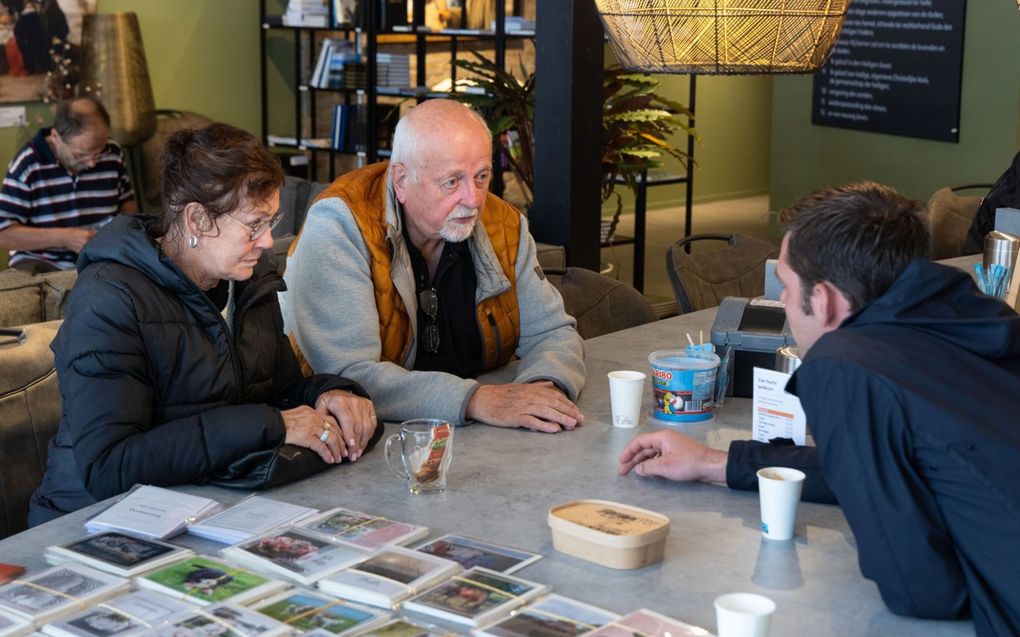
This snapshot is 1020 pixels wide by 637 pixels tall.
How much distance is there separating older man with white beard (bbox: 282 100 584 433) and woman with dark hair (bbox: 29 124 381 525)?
22 cm

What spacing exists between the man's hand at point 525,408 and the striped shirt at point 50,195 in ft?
12.5

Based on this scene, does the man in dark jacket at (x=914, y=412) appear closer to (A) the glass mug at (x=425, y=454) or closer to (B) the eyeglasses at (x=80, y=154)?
(A) the glass mug at (x=425, y=454)

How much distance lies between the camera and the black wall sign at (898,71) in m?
8.80

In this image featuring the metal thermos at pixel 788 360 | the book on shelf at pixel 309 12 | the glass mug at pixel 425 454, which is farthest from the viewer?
the book on shelf at pixel 309 12

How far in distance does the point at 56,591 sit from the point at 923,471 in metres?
1.21

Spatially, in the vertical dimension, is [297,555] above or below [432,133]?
below

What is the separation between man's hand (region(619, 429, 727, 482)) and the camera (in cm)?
231

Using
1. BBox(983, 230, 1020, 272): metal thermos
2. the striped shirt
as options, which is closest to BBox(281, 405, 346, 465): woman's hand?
BBox(983, 230, 1020, 272): metal thermos

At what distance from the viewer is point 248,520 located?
2061mm

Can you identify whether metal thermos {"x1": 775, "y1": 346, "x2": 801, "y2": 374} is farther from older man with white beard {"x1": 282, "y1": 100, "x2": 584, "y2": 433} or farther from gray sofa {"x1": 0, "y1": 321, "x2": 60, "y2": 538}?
gray sofa {"x1": 0, "y1": 321, "x2": 60, "y2": 538}

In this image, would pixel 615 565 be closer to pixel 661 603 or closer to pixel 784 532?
pixel 661 603

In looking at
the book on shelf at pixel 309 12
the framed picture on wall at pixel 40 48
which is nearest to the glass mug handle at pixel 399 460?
the framed picture on wall at pixel 40 48

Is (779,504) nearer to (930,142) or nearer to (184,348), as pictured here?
(184,348)

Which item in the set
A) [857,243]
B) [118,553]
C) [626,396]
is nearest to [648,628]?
[857,243]
